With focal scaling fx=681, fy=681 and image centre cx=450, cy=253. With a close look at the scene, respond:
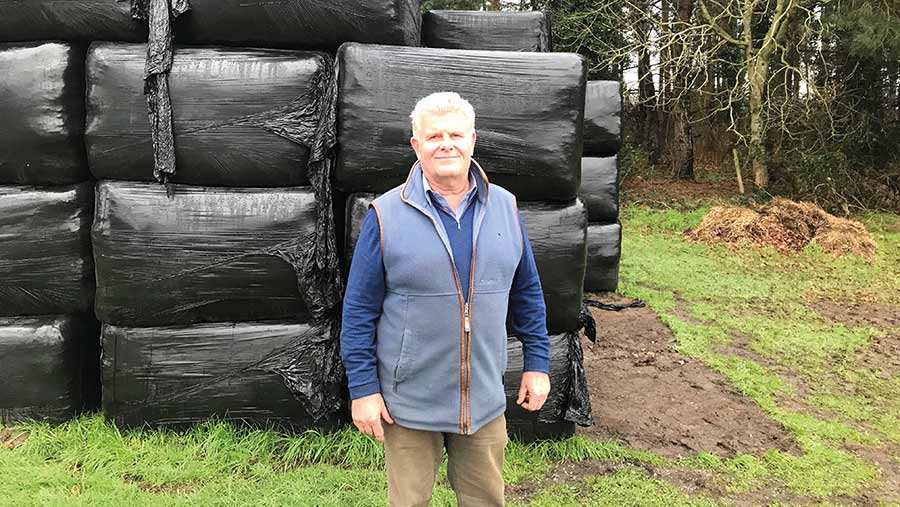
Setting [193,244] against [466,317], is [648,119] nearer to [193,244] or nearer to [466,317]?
[193,244]

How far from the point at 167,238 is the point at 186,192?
223mm

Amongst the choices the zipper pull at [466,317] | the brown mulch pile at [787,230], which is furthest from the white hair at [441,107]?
the brown mulch pile at [787,230]

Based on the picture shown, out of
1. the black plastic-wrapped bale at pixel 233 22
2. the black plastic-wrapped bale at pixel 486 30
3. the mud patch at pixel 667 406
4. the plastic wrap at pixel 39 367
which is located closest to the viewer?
the black plastic-wrapped bale at pixel 233 22

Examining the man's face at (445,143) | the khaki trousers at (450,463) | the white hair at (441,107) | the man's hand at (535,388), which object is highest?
the white hair at (441,107)

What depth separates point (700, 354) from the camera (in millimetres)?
5016

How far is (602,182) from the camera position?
23.2 ft

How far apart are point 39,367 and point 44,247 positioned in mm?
581

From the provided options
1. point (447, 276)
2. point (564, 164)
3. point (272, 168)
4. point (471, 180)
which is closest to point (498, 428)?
point (447, 276)

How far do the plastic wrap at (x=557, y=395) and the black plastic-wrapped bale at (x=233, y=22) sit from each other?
159 centimetres

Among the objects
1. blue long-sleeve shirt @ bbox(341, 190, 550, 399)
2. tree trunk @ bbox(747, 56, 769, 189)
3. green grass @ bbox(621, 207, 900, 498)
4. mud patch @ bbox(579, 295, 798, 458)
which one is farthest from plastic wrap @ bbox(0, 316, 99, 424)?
tree trunk @ bbox(747, 56, 769, 189)

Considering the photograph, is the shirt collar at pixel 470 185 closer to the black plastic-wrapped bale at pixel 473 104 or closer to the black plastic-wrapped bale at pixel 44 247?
the black plastic-wrapped bale at pixel 473 104

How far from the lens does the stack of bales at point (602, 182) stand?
277 inches

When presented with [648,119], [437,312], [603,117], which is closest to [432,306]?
[437,312]

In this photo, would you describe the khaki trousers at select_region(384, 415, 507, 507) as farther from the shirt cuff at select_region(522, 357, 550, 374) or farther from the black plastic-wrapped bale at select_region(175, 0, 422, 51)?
the black plastic-wrapped bale at select_region(175, 0, 422, 51)
